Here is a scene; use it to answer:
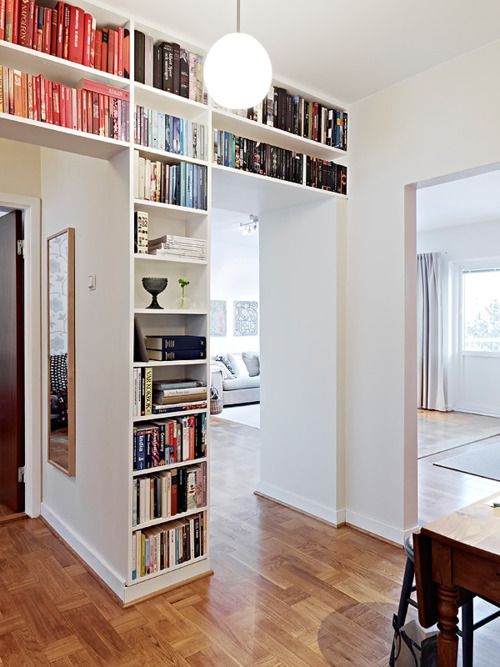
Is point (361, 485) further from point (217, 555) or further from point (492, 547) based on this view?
point (492, 547)

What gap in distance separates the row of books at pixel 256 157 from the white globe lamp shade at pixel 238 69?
98cm

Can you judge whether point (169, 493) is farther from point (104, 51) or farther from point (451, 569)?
point (104, 51)

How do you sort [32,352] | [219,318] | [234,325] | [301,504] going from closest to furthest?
[32,352] < [301,504] < [219,318] < [234,325]

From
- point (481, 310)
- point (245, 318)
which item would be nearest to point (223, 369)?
point (245, 318)

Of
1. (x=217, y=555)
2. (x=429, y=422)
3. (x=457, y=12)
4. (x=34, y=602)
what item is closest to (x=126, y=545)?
(x=34, y=602)

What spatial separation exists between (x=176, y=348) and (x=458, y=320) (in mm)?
6169

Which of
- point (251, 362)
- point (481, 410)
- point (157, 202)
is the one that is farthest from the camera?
point (251, 362)

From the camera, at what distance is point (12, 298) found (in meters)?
3.46

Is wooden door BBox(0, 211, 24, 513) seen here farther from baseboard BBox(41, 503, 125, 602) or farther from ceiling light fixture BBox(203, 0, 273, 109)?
ceiling light fixture BBox(203, 0, 273, 109)

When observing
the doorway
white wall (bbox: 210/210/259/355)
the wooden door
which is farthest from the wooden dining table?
white wall (bbox: 210/210/259/355)

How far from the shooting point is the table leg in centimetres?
141

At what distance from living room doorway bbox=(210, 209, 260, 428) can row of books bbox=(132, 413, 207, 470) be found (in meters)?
4.22

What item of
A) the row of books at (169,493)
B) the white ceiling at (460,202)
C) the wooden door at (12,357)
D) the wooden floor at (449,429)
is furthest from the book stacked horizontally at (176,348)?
the wooden floor at (449,429)

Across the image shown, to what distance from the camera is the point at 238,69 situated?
163 cm
